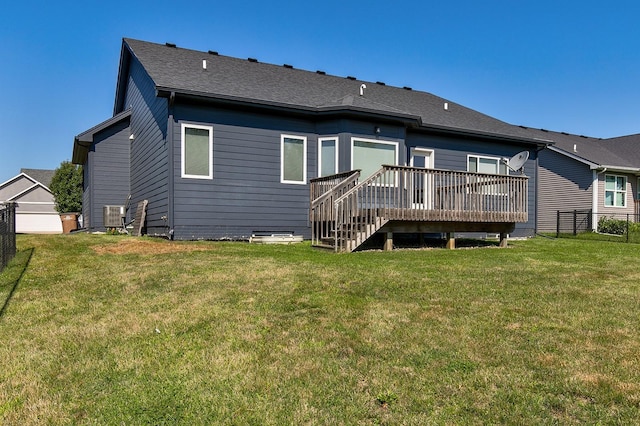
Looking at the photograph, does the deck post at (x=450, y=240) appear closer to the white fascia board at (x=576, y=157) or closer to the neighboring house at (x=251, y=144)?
the neighboring house at (x=251, y=144)

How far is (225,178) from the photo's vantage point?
1039 centimetres

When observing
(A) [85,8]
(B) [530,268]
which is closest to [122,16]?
(A) [85,8]

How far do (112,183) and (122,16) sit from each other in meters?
6.01

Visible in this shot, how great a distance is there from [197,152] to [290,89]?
366 cm

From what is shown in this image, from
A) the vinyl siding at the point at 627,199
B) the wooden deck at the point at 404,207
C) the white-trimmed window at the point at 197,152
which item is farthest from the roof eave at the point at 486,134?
the vinyl siding at the point at 627,199

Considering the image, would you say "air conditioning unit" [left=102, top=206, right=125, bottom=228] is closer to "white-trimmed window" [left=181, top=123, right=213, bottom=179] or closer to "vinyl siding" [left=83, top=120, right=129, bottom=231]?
"vinyl siding" [left=83, top=120, right=129, bottom=231]

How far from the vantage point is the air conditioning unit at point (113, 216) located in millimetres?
13875

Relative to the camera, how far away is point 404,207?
9508 millimetres

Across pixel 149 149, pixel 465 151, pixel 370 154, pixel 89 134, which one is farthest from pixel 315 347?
pixel 89 134

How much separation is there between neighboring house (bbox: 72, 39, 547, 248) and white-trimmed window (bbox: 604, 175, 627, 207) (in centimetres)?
884

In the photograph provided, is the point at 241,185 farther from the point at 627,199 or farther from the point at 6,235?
the point at 627,199

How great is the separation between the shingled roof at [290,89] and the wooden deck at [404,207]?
8.02 feet

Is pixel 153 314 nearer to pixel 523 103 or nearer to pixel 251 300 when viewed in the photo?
pixel 251 300

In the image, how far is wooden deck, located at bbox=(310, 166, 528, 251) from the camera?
27.6ft
